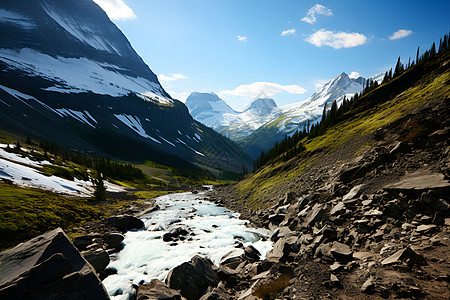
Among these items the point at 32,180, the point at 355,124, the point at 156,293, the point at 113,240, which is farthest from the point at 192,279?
the point at 355,124

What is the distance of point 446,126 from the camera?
1752cm

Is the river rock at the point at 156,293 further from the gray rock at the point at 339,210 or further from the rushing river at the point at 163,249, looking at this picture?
the gray rock at the point at 339,210

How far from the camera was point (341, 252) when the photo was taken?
11492mm

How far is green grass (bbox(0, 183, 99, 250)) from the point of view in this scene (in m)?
20.4

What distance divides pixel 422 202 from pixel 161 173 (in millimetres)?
163153

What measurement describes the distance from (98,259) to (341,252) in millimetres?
19575

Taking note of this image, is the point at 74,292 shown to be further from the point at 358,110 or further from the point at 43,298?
the point at 358,110

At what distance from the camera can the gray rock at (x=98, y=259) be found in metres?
16.2

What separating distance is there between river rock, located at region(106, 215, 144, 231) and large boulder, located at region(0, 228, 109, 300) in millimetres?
19161

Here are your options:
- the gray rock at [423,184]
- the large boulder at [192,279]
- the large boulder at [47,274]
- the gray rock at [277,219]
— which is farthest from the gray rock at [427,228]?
the large boulder at [47,274]

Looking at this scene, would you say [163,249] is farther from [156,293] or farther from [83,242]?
[156,293]

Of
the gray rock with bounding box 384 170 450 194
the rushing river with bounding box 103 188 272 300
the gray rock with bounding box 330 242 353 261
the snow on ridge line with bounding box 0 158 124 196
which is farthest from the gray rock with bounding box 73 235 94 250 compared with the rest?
the snow on ridge line with bounding box 0 158 124 196

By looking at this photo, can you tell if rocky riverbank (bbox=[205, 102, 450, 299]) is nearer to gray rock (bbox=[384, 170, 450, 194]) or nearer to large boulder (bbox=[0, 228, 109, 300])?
gray rock (bbox=[384, 170, 450, 194])

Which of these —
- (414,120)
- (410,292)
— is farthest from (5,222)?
(414,120)
